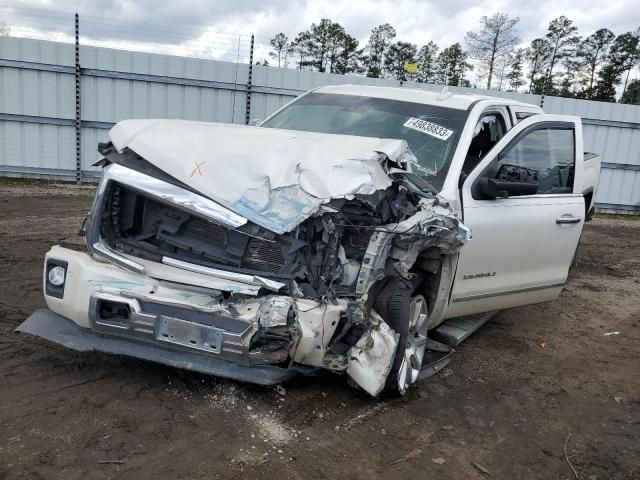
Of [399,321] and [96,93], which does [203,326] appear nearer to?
[399,321]

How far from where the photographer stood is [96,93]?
1192 cm

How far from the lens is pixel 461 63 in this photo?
1216 inches

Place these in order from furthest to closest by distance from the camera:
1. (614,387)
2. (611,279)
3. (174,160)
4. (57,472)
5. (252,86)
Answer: (252,86) < (611,279) < (614,387) < (174,160) < (57,472)

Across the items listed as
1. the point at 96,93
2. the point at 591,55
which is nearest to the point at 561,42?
the point at 591,55

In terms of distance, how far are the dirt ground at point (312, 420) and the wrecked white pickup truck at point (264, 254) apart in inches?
11.5

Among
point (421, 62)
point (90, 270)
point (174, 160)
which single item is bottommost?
point (90, 270)

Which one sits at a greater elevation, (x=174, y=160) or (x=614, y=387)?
(x=174, y=160)

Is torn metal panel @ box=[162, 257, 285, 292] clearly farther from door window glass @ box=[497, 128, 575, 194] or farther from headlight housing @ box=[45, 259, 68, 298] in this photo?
door window glass @ box=[497, 128, 575, 194]

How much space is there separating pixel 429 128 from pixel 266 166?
160cm

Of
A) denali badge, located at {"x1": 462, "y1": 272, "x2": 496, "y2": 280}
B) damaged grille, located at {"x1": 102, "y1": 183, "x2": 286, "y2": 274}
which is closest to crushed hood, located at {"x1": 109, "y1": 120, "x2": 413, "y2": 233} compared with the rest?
damaged grille, located at {"x1": 102, "y1": 183, "x2": 286, "y2": 274}

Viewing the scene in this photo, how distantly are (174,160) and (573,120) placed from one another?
3797 mm

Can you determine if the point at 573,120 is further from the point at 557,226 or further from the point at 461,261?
the point at 461,261

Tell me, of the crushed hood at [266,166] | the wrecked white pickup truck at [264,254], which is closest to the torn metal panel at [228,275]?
the wrecked white pickup truck at [264,254]

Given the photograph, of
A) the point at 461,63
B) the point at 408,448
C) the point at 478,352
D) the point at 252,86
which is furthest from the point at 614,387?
the point at 461,63
